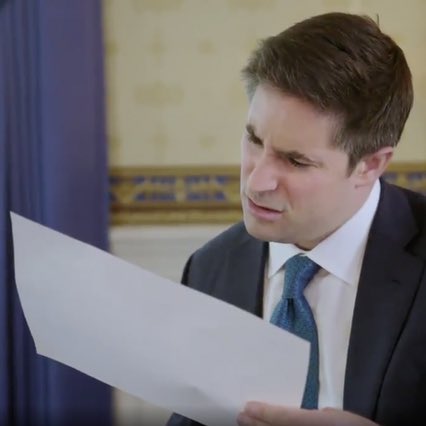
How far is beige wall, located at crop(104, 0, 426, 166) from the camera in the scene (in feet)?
5.85

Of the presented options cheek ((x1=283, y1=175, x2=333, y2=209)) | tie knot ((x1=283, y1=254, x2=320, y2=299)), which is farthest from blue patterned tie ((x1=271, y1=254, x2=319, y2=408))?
cheek ((x1=283, y1=175, x2=333, y2=209))

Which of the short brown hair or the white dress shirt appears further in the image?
the white dress shirt

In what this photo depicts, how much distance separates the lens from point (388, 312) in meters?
0.98

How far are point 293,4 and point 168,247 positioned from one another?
65 centimetres

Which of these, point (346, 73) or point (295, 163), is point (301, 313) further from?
point (346, 73)

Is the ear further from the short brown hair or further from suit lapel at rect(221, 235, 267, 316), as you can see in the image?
suit lapel at rect(221, 235, 267, 316)

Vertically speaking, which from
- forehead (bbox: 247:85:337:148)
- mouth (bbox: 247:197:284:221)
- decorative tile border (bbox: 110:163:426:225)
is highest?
forehead (bbox: 247:85:337:148)

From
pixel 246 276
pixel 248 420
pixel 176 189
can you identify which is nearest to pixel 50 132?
pixel 176 189

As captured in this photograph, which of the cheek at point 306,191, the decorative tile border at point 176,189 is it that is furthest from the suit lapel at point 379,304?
the decorative tile border at point 176,189

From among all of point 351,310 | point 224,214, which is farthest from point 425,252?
point 224,214

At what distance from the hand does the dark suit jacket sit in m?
0.09

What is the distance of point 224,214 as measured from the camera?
184 centimetres

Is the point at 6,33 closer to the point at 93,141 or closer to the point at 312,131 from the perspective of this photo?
the point at 93,141

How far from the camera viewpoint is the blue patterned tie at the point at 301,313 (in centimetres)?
100
